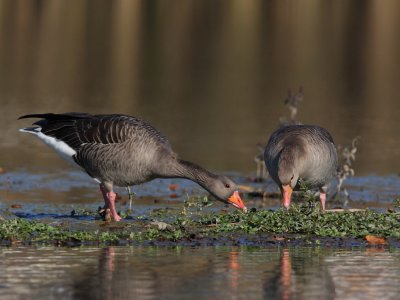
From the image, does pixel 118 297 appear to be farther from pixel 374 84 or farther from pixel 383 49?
Result: pixel 383 49

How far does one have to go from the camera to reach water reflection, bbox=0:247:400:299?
11.2 meters

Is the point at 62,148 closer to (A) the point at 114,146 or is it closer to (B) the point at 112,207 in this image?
(A) the point at 114,146

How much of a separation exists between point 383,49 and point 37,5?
2302cm

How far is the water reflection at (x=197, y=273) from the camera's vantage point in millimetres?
11188

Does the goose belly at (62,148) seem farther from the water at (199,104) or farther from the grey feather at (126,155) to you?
the water at (199,104)

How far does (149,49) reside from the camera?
5181cm

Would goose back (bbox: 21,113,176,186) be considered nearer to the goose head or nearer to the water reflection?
the goose head

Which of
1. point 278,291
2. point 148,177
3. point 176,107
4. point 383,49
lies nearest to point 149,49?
point 383,49

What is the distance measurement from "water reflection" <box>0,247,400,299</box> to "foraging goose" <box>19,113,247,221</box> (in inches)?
76.5

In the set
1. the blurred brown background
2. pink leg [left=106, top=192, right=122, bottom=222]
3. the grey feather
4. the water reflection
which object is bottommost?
the water reflection

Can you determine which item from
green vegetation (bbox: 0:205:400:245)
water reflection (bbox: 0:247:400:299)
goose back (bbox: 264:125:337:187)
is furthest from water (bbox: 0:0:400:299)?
goose back (bbox: 264:125:337:187)

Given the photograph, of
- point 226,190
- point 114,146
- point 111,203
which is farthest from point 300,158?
point 111,203

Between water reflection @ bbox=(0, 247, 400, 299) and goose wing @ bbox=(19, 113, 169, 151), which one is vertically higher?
goose wing @ bbox=(19, 113, 169, 151)

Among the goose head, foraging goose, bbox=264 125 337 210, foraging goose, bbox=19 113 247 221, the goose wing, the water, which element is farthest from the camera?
the goose wing
